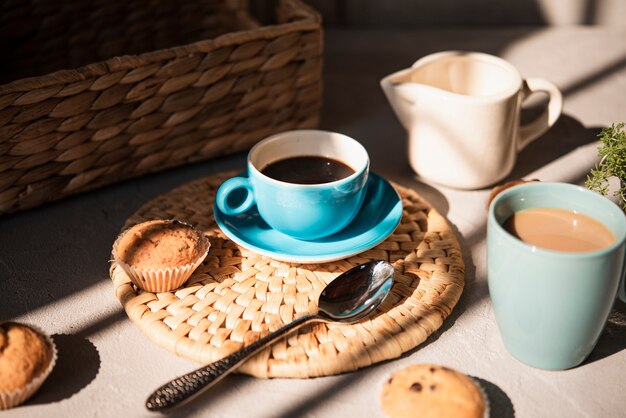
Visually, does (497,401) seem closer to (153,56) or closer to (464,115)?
(464,115)

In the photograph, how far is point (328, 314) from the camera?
0.69 meters

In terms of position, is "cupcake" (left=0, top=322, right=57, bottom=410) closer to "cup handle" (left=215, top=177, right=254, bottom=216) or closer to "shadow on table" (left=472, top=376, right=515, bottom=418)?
"cup handle" (left=215, top=177, right=254, bottom=216)

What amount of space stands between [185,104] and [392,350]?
0.43 m

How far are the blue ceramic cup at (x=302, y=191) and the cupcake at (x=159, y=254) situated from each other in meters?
0.06

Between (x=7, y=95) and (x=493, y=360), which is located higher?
(x=7, y=95)

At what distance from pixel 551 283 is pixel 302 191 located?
0.87ft

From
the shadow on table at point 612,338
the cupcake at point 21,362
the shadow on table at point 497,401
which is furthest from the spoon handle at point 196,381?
the shadow on table at point 612,338

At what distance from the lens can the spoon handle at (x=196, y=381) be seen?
Result: 614 millimetres

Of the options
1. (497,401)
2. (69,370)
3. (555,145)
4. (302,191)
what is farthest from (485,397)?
(555,145)

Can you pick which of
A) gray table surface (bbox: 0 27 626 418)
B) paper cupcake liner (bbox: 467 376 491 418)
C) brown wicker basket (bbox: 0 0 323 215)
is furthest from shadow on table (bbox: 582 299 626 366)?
brown wicker basket (bbox: 0 0 323 215)

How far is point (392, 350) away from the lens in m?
0.67

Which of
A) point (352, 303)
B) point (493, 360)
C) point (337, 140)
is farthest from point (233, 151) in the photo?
point (493, 360)

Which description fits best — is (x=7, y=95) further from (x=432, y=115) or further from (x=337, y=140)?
(x=432, y=115)

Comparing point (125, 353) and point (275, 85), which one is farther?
point (275, 85)
